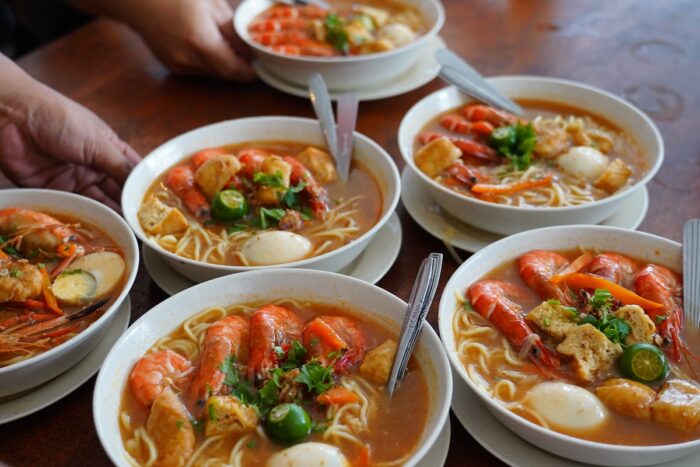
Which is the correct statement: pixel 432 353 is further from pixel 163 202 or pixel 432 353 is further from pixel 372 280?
pixel 163 202

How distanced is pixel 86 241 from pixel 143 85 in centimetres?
155

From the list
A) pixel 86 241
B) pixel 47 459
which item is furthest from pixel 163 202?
pixel 47 459

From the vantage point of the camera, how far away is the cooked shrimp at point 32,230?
2.65 m

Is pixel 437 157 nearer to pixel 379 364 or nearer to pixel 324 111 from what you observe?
pixel 324 111

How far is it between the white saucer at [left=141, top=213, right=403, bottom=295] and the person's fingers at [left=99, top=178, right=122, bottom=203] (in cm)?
46

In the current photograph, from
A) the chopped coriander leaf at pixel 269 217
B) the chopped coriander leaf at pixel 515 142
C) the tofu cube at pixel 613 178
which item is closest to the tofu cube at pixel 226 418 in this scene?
the chopped coriander leaf at pixel 269 217

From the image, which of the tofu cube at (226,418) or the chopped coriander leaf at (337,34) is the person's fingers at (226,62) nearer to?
the chopped coriander leaf at (337,34)

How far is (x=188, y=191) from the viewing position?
3.04 metres

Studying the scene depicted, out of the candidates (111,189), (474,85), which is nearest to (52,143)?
(111,189)

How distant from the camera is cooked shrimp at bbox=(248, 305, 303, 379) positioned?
2180mm

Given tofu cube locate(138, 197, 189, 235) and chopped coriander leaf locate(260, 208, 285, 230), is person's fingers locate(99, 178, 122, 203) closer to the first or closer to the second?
tofu cube locate(138, 197, 189, 235)

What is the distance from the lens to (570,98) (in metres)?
3.58

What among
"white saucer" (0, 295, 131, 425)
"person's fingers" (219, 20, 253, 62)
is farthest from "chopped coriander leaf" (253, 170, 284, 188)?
"person's fingers" (219, 20, 253, 62)

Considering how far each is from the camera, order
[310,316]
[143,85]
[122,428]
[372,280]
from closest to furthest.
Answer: [122,428] → [310,316] → [372,280] → [143,85]
